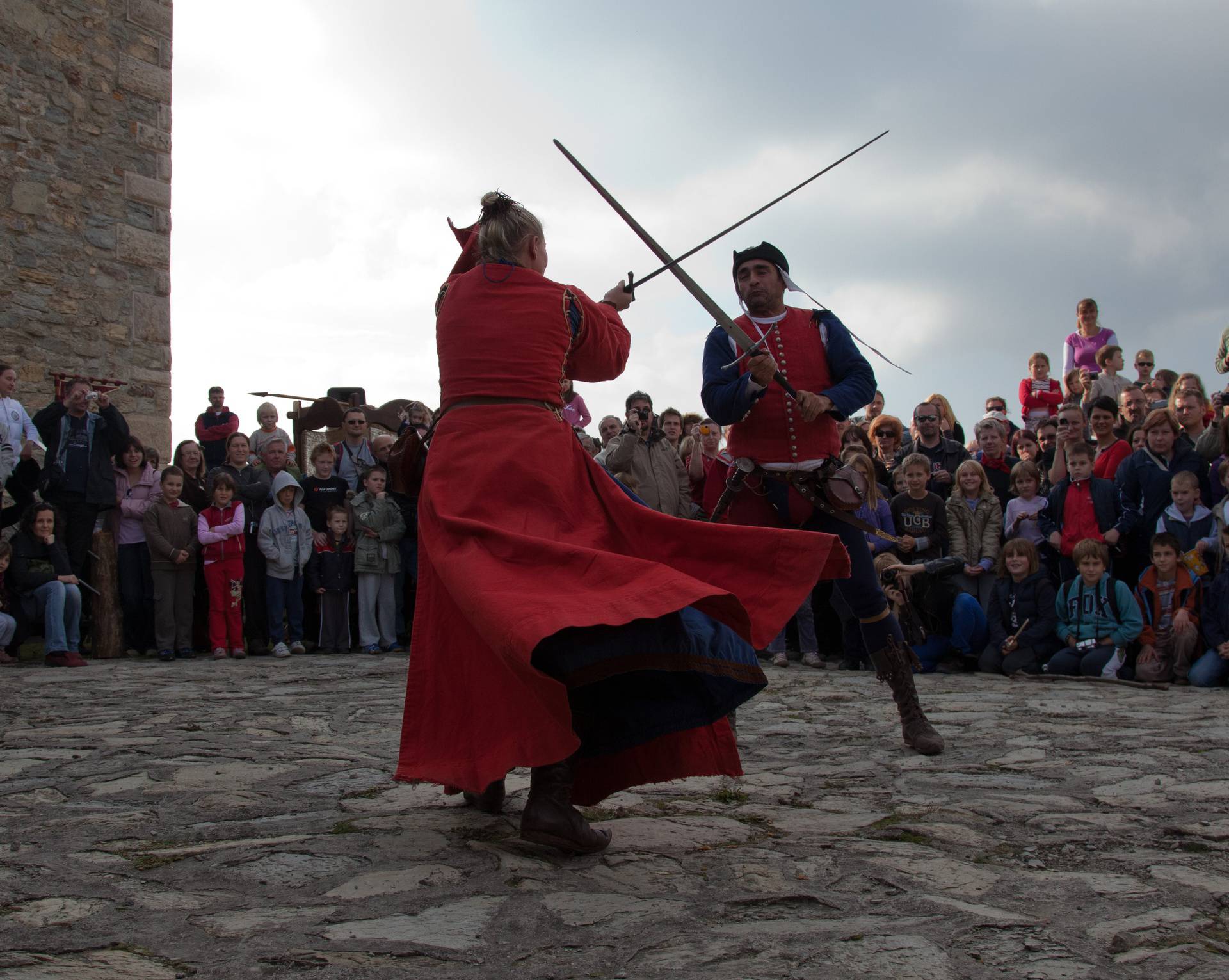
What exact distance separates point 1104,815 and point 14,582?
308 inches

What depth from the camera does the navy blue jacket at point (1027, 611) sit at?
780 cm

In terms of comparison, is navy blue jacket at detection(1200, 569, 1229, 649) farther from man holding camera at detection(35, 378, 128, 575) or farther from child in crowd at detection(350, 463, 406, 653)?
man holding camera at detection(35, 378, 128, 575)

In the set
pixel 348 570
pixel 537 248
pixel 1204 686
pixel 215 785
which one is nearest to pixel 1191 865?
pixel 537 248

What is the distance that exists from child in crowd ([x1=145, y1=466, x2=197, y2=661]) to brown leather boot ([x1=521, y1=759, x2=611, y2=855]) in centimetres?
690

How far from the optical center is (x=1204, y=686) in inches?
273

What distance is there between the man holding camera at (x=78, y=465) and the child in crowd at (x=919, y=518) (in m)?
6.06

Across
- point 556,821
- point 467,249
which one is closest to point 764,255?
point 467,249

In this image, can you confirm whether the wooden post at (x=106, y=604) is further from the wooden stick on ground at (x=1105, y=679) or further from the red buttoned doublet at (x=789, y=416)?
the wooden stick on ground at (x=1105, y=679)

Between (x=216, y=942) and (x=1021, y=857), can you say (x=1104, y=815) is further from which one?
(x=216, y=942)

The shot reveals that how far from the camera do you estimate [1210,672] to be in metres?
6.92

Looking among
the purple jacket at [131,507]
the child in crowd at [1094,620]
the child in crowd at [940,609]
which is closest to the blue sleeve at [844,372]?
the child in crowd at [940,609]

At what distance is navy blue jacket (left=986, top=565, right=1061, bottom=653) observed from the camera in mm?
7797

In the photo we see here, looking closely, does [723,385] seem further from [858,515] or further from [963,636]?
[963,636]

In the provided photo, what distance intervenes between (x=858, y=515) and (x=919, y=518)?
111 cm
